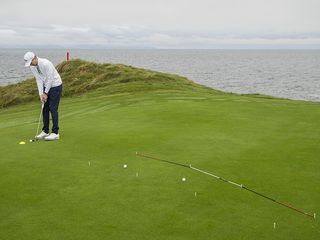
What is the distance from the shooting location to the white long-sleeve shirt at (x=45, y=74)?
1159cm

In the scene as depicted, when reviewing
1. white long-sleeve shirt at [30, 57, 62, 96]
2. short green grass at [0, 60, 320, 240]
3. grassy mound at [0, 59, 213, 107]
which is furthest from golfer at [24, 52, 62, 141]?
grassy mound at [0, 59, 213, 107]

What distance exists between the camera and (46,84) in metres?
11.7

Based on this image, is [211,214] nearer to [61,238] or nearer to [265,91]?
[61,238]

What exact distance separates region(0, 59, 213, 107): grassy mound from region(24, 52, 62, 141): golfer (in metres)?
14.4

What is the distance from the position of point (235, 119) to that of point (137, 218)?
780 cm

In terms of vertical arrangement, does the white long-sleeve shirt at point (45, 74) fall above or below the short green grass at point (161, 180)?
above

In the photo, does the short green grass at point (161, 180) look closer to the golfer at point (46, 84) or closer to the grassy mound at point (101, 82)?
the golfer at point (46, 84)

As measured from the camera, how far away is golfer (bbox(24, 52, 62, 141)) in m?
11.4

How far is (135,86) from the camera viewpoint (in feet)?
89.8

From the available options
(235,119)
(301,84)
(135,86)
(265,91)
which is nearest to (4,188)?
(235,119)

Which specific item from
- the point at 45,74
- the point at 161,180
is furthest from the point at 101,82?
the point at 161,180

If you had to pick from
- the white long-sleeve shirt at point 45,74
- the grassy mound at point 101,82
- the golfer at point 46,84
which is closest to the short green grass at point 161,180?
the golfer at point 46,84

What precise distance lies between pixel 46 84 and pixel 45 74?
0.89 feet

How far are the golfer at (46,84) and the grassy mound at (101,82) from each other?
47.3 feet
